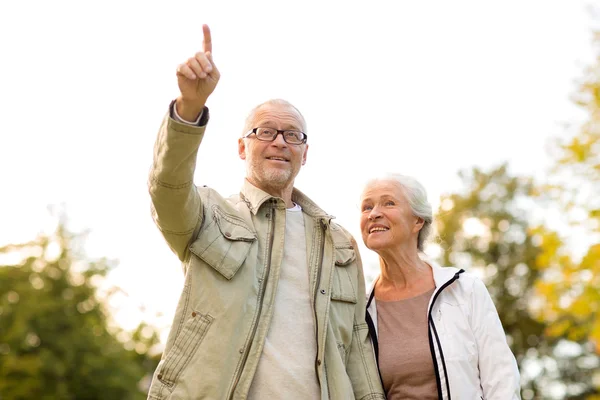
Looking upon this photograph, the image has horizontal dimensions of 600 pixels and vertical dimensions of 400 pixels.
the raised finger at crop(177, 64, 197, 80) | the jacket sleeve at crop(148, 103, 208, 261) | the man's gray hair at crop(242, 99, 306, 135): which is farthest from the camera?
the man's gray hair at crop(242, 99, 306, 135)

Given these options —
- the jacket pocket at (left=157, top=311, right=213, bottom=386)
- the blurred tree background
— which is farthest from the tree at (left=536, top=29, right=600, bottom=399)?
the jacket pocket at (left=157, top=311, right=213, bottom=386)

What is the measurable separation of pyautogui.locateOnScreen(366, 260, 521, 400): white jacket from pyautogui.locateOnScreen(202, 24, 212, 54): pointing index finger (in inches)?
75.0

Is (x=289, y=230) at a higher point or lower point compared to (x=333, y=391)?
higher

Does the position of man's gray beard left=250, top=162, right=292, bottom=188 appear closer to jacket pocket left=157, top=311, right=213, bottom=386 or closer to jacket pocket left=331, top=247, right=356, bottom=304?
jacket pocket left=331, top=247, right=356, bottom=304

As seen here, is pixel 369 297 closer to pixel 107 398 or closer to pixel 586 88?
pixel 586 88

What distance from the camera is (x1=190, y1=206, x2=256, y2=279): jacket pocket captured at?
3574mm

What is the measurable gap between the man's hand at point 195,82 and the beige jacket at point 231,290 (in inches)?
3.3

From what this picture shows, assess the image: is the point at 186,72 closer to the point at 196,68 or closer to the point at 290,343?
the point at 196,68

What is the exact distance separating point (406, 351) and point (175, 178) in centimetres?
172

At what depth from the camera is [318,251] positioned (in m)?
4.07

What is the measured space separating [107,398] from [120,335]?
7.06 meters

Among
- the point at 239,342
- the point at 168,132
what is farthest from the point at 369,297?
the point at 168,132

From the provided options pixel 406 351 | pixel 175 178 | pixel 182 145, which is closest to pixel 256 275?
pixel 175 178

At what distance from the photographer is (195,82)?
3.04 m
